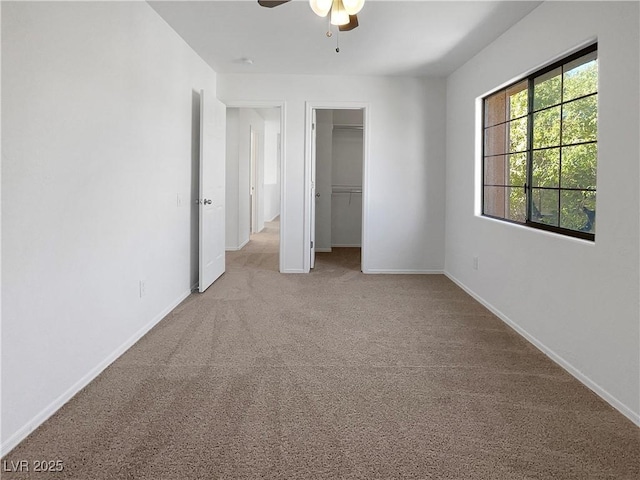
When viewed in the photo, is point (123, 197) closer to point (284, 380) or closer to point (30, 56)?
point (30, 56)

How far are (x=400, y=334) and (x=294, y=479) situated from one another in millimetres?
1896

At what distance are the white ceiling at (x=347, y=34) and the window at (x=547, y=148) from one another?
0.57 metres

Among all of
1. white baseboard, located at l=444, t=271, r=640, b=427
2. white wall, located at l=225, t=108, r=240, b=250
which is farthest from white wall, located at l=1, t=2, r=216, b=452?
white wall, located at l=225, t=108, r=240, b=250

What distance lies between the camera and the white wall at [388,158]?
5754mm

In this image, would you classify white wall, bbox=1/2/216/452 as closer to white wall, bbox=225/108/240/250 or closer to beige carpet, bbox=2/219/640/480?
beige carpet, bbox=2/219/640/480

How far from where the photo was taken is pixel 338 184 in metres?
8.39

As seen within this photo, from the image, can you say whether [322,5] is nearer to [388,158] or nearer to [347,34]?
[347,34]

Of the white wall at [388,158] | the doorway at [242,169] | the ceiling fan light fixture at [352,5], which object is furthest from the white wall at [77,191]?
the doorway at [242,169]

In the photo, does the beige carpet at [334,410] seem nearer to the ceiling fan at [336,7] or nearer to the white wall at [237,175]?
the ceiling fan at [336,7]

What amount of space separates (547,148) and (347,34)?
1868mm

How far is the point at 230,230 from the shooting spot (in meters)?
7.80

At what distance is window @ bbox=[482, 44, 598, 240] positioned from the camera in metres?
2.95

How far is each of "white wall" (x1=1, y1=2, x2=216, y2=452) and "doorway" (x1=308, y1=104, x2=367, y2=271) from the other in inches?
151

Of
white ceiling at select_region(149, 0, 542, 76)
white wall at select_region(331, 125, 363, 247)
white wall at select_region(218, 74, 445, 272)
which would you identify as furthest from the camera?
white wall at select_region(331, 125, 363, 247)
